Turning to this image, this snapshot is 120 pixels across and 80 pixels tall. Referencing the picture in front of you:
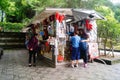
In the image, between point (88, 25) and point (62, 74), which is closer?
point (62, 74)

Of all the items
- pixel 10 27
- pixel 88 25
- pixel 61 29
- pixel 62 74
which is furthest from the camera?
pixel 10 27

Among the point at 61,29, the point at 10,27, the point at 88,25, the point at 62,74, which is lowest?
the point at 62,74

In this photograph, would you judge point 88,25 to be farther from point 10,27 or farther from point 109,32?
point 10,27

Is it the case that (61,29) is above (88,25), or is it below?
below

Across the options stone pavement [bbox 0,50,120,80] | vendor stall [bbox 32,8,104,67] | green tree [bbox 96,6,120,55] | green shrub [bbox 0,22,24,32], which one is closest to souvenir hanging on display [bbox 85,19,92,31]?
vendor stall [bbox 32,8,104,67]

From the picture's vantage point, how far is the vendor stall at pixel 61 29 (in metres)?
8.50

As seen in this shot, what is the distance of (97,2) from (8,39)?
1129 centimetres

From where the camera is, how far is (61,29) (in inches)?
349

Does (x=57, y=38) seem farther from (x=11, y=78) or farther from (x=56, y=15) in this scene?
(x=11, y=78)

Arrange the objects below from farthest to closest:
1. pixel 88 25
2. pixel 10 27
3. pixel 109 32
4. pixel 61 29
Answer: pixel 10 27
pixel 109 32
pixel 88 25
pixel 61 29

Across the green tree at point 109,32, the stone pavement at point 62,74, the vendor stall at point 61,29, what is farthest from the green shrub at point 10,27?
the stone pavement at point 62,74

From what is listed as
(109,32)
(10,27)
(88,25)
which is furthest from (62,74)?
(10,27)

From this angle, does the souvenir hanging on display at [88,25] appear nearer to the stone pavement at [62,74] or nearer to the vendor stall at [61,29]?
the vendor stall at [61,29]

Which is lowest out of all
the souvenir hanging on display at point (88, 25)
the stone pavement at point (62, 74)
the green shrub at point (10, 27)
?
the stone pavement at point (62, 74)
